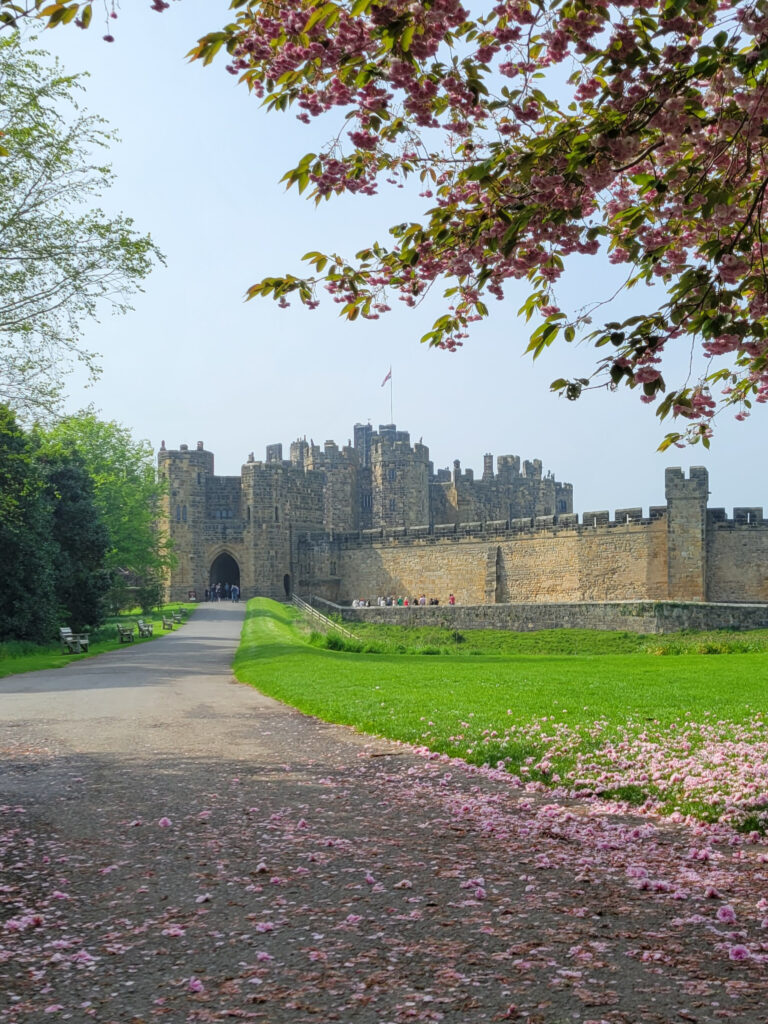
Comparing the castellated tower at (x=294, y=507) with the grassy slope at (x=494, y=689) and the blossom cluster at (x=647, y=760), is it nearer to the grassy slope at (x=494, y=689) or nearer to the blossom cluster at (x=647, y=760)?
the grassy slope at (x=494, y=689)

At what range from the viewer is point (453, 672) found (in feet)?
55.5

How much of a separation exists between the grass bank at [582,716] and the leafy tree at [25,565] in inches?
365

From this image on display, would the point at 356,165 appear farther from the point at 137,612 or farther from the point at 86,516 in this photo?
the point at 137,612

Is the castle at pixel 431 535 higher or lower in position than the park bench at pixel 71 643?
higher

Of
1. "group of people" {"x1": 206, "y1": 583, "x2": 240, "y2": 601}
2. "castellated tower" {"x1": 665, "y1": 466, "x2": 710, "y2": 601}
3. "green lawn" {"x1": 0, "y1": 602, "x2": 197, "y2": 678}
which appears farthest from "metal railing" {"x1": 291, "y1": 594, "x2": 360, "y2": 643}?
"group of people" {"x1": 206, "y1": 583, "x2": 240, "y2": 601}

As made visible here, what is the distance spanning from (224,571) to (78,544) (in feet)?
122

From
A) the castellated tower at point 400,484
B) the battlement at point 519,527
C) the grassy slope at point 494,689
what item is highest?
the castellated tower at point 400,484

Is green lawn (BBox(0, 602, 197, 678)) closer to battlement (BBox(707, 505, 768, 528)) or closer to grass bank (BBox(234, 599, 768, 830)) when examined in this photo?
grass bank (BBox(234, 599, 768, 830))

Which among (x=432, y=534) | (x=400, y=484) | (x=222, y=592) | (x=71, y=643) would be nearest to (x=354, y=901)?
(x=71, y=643)

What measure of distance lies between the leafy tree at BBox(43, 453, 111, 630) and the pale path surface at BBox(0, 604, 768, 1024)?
2365 centimetres

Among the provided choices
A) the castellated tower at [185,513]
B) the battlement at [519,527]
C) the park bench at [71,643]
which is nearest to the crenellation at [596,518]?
the battlement at [519,527]

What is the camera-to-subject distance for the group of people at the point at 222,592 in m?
60.2

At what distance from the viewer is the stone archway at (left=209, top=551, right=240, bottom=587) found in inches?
2628

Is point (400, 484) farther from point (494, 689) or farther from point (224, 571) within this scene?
point (494, 689)
